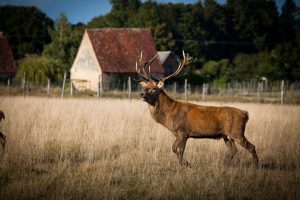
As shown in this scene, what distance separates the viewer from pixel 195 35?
7656 centimetres

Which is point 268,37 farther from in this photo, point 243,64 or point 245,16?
point 243,64

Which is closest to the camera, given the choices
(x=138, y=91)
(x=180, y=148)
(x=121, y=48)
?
(x=180, y=148)

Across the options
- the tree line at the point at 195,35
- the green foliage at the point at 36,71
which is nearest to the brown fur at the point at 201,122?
the green foliage at the point at 36,71

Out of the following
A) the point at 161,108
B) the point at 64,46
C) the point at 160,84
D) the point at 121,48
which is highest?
the point at 64,46

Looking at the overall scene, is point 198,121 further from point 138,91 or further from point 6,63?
point 6,63

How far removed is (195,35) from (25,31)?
22999 millimetres

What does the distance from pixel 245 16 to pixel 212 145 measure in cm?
7481

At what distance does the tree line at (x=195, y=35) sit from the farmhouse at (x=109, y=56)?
2333 mm

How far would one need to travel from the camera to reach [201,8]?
84.5m

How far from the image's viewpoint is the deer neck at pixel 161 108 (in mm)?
12023

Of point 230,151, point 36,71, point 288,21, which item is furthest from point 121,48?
point 288,21

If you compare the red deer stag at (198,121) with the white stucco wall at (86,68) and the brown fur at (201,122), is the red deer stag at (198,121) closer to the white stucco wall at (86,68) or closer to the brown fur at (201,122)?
the brown fur at (201,122)

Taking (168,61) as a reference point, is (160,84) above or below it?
below

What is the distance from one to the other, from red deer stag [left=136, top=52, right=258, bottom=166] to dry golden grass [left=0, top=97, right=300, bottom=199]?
435mm
